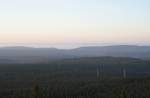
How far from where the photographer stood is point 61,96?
23531mm

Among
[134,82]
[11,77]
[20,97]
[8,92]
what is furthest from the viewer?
[11,77]

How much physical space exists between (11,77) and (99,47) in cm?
15039

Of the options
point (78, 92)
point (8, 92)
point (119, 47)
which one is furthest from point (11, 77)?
point (119, 47)

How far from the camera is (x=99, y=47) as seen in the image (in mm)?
188250

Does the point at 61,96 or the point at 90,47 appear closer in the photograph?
the point at 61,96

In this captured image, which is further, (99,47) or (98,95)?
(99,47)

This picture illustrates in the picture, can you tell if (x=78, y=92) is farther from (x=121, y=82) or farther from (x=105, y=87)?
(x=121, y=82)

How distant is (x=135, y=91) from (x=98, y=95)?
260cm

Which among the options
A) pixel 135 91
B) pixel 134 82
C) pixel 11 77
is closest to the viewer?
pixel 135 91

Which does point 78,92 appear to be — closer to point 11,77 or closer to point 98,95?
point 98,95

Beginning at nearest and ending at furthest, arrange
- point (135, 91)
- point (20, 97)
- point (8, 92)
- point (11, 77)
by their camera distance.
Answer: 1. point (20, 97)
2. point (135, 91)
3. point (8, 92)
4. point (11, 77)

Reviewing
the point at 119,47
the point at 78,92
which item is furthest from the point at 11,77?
the point at 119,47

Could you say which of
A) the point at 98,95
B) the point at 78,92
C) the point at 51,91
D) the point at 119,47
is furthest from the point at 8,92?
the point at 119,47

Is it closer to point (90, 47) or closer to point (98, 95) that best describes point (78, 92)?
point (98, 95)
